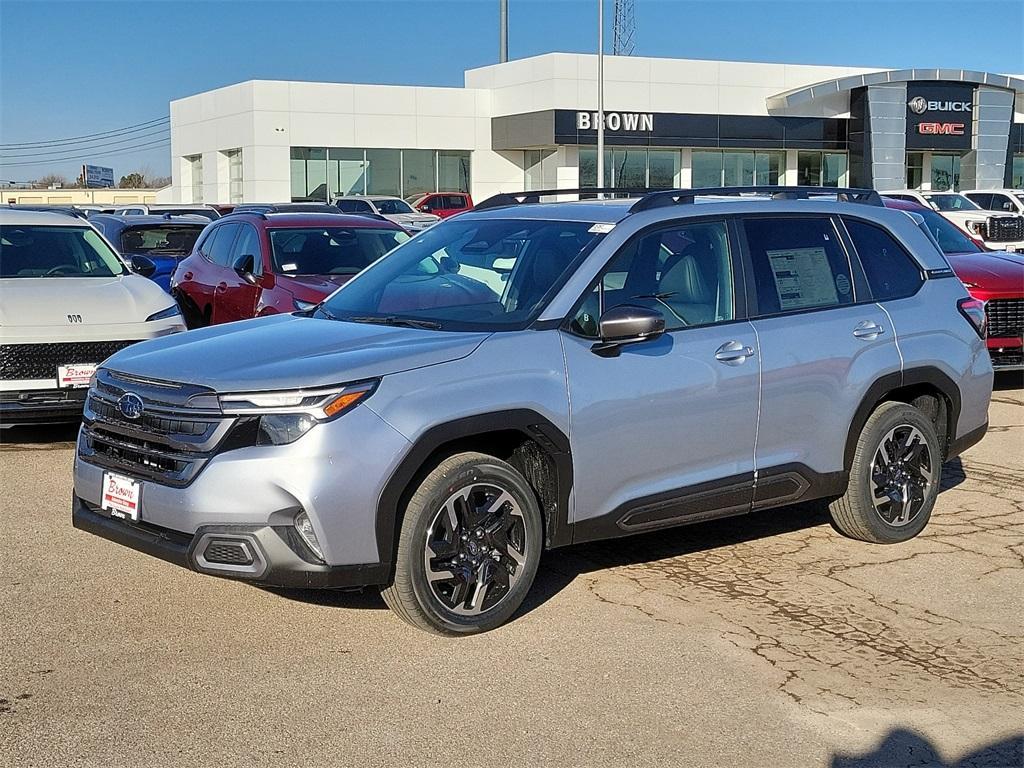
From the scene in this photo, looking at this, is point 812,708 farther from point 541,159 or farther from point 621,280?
point 541,159

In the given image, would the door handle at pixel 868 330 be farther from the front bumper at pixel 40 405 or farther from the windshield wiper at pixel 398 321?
the front bumper at pixel 40 405

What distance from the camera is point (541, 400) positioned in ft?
17.4

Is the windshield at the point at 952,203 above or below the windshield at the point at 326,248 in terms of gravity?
above

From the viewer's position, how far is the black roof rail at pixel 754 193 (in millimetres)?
6074

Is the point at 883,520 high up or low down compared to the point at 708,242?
down

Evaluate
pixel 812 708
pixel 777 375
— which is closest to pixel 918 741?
pixel 812 708

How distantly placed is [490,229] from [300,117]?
43.6m

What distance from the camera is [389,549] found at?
4.94 m

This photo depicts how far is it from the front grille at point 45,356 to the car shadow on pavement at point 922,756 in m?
6.57

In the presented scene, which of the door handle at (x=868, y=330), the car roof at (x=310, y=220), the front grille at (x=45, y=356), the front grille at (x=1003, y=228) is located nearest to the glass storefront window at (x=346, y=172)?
the front grille at (x=1003, y=228)

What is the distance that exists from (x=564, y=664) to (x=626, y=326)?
4.79 feet

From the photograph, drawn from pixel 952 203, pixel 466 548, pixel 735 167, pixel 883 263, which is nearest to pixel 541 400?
pixel 466 548

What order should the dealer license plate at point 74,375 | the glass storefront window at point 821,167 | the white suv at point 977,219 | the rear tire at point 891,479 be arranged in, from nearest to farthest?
the rear tire at point 891,479 → the dealer license plate at point 74,375 → the white suv at point 977,219 → the glass storefront window at point 821,167

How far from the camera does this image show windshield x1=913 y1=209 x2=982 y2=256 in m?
12.9
